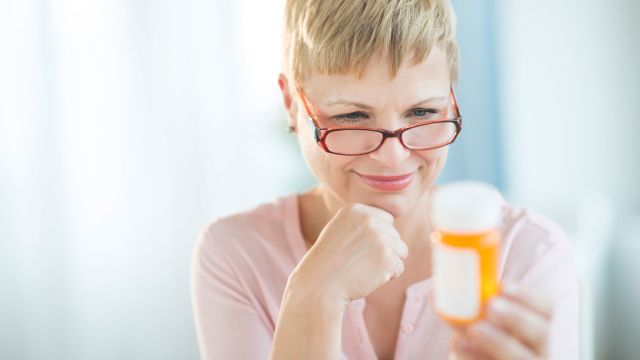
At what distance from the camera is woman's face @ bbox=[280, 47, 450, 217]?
1164mm

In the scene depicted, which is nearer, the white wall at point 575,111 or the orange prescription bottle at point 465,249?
the orange prescription bottle at point 465,249

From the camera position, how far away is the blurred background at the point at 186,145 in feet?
7.26

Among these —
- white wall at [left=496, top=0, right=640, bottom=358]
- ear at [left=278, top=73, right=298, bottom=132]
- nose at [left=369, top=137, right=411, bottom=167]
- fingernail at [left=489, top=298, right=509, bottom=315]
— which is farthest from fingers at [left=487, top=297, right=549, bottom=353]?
white wall at [left=496, top=0, right=640, bottom=358]

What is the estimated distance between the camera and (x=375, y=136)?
1198 mm

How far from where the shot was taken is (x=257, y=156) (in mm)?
2430

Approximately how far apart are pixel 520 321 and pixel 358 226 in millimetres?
359

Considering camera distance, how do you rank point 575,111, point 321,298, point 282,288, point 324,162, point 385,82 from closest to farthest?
1. point 321,298
2. point 385,82
3. point 324,162
4. point 282,288
5. point 575,111

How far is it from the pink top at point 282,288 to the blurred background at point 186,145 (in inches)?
31.6

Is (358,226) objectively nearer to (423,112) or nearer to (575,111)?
(423,112)

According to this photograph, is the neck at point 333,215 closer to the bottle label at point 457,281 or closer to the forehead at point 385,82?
the forehead at point 385,82

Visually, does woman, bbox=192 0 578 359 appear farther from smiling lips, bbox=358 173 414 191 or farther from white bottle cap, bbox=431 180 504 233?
white bottle cap, bbox=431 180 504 233

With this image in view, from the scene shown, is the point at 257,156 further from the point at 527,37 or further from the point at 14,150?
the point at 527,37

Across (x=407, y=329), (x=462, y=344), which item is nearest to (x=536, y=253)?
(x=407, y=329)

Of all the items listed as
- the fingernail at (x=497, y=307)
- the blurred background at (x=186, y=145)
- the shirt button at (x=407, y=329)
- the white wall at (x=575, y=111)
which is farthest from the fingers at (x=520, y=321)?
the white wall at (x=575, y=111)
